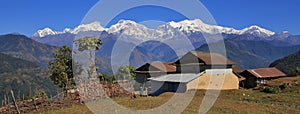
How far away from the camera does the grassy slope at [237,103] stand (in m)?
27.1

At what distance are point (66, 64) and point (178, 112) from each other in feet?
114

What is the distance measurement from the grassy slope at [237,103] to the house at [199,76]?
4.92 m

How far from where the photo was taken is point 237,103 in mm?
33094

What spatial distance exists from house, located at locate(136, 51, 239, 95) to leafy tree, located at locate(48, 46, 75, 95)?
1630 centimetres

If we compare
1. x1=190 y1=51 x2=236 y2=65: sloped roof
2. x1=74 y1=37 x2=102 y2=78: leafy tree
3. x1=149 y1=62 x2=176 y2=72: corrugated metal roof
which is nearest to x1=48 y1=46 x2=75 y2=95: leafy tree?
x1=74 y1=37 x2=102 y2=78: leafy tree

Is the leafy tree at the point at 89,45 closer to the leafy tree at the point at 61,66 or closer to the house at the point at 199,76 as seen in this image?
the leafy tree at the point at 61,66

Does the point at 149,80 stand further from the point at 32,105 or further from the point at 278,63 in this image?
the point at 278,63

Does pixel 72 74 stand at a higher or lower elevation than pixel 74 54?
lower

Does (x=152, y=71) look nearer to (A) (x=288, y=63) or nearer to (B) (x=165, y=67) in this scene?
(B) (x=165, y=67)

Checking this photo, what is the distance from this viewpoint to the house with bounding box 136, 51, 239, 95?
53344 mm

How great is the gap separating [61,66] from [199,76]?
24076mm

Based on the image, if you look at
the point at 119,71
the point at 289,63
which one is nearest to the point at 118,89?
the point at 119,71

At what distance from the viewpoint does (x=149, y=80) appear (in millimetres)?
64312

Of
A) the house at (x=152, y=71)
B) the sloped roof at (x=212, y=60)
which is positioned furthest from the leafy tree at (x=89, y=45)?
the sloped roof at (x=212, y=60)
